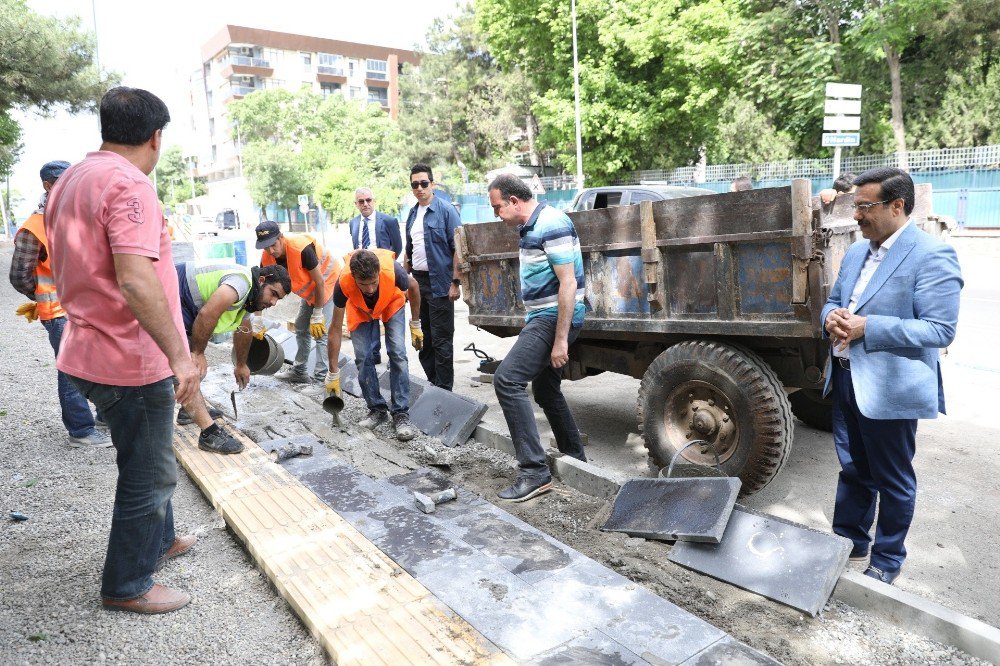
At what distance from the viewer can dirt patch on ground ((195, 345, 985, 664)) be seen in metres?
2.55

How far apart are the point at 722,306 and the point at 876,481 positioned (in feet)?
4.48

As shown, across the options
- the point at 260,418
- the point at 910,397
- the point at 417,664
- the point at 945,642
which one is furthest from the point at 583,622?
the point at 260,418

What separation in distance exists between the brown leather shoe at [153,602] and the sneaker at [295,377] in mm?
4290

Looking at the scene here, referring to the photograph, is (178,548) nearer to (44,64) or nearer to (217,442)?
(217,442)

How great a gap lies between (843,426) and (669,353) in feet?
3.46

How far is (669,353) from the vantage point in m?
4.21

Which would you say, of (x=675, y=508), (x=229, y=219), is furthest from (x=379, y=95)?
(x=675, y=508)

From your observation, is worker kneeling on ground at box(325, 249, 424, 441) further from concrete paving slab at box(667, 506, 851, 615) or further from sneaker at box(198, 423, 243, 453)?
concrete paving slab at box(667, 506, 851, 615)

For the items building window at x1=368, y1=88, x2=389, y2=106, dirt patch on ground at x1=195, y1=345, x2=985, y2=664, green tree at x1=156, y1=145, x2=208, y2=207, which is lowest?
dirt patch on ground at x1=195, y1=345, x2=985, y2=664

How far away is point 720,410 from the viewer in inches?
161

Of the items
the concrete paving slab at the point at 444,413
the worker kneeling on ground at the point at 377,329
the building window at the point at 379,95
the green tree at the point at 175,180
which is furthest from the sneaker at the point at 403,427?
the green tree at the point at 175,180

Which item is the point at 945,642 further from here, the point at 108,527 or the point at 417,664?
the point at 108,527

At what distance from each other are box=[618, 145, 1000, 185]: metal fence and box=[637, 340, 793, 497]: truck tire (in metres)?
18.3

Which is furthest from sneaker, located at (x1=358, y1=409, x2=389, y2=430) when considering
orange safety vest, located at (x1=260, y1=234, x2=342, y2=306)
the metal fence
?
the metal fence
